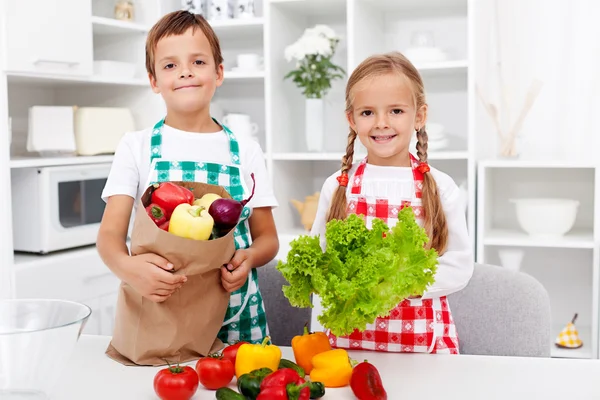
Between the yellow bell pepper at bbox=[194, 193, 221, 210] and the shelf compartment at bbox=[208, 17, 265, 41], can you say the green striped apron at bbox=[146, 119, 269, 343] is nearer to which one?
the yellow bell pepper at bbox=[194, 193, 221, 210]

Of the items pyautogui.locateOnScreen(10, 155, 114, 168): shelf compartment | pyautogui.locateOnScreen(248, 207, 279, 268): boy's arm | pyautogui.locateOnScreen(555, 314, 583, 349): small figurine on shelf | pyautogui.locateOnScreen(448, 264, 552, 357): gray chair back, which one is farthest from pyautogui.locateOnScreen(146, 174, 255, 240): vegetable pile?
pyautogui.locateOnScreen(555, 314, 583, 349): small figurine on shelf

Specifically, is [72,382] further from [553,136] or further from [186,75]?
[553,136]

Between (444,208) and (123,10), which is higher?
(123,10)

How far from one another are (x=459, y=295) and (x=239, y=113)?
88.3 inches

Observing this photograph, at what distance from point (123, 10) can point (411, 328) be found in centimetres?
227

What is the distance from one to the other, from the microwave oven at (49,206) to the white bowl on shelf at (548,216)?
180 centimetres

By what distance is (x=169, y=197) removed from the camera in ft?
3.67

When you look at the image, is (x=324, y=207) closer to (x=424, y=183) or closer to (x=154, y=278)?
(x=424, y=183)

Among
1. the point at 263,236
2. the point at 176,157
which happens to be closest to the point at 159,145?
the point at 176,157

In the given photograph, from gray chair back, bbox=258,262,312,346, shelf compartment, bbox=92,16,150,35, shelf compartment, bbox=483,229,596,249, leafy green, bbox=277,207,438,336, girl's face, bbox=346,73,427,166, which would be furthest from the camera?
shelf compartment, bbox=92,16,150,35

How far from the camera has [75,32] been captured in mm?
2689

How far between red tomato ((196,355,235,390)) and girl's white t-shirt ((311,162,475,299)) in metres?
0.41

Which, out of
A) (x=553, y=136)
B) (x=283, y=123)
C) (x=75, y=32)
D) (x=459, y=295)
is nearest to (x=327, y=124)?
(x=283, y=123)

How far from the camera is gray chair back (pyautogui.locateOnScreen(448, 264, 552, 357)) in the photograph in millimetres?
1416
